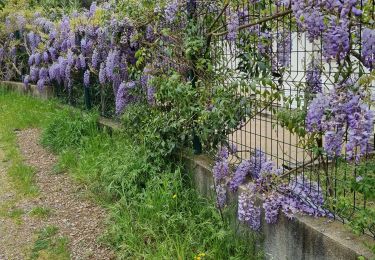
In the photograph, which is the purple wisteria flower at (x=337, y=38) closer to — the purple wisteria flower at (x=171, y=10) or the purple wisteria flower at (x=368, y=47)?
the purple wisteria flower at (x=368, y=47)

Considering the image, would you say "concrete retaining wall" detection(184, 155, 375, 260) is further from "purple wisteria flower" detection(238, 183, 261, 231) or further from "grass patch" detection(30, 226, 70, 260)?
"grass patch" detection(30, 226, 70, 260)

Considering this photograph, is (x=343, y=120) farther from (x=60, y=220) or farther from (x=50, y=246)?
(x=60, y=220)

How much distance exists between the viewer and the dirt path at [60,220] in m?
4.18

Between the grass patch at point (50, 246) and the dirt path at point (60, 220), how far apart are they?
0.06m

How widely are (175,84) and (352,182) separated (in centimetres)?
228

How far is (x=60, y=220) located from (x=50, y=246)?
0.56 meters

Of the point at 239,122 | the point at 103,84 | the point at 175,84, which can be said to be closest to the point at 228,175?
the point at 239,122

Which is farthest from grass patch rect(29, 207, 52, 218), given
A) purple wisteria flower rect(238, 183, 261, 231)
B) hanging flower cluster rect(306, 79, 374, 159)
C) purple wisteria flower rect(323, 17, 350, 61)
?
purple wisteria flower rect(323, 17, 350, 61)

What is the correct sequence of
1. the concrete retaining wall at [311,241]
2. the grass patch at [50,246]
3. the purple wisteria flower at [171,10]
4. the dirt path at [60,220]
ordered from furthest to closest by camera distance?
1. the purple wisteria flower at [171,10]
2. the dirt path at [60,220]
3. the grass patch at [50,246]
4. the concrete retaining wall at [311,241]

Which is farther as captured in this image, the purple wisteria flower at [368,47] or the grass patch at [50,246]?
the grass patch at [50,246]

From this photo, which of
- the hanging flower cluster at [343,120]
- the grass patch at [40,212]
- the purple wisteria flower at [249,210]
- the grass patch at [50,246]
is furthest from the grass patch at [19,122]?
the hanging flower cluster at [343,120]

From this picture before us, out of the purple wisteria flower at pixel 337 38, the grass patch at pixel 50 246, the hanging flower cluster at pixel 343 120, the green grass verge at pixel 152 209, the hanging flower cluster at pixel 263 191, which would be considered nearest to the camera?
the hanging flower cluster at pixel 343 120

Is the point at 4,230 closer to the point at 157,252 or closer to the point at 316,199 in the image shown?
the point at 157,252

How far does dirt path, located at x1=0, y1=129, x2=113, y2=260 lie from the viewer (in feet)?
13.7
